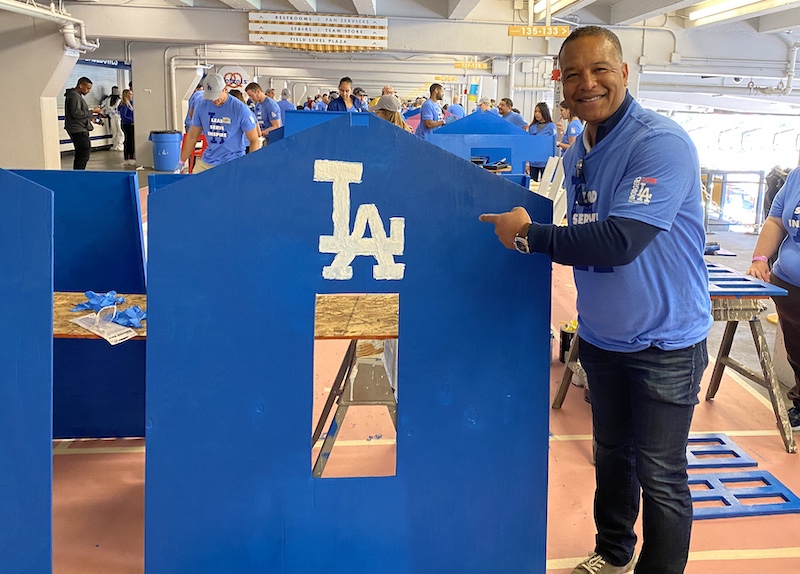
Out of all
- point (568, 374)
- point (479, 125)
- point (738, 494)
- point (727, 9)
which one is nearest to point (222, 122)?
point (479, 125)

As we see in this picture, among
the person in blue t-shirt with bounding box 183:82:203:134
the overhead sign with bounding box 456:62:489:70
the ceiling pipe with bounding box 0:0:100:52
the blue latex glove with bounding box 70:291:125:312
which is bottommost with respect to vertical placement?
the blue latex glove with bounding box 70:291:125:312

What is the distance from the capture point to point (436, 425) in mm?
1956

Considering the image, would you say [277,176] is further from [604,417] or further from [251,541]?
[604,417]

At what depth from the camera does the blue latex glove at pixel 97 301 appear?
263cm

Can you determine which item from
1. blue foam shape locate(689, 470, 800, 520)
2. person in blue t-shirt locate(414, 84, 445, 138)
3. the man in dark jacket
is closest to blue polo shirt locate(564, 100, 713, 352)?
blue foam shape locate(689, 470, 800, 520)

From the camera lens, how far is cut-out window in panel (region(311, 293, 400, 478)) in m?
2.00

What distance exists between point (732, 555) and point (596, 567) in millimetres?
586

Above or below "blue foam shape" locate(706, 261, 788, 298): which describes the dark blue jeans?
below

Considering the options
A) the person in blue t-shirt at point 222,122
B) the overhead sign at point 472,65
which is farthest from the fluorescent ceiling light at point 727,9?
the person in blue t-shirt at point 222,122

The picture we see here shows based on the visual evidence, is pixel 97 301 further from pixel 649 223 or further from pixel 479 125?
pixel 479 125

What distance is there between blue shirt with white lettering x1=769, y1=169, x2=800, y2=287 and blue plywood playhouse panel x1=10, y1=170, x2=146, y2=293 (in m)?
2.76

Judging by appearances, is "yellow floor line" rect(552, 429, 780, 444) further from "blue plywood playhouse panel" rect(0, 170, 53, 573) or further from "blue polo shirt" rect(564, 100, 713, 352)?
"blue plywood playhouse panel" rect(0, 170, 53, 573)

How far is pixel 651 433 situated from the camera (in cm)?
195

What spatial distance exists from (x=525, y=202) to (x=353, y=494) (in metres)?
0.87
